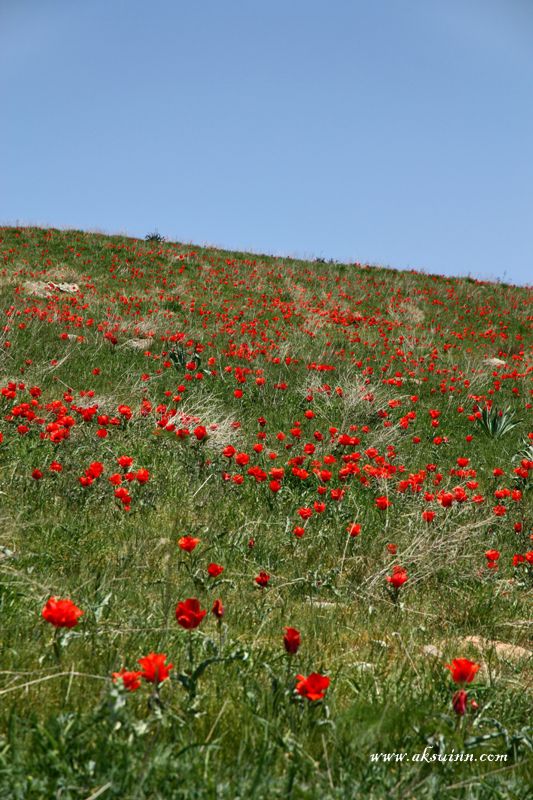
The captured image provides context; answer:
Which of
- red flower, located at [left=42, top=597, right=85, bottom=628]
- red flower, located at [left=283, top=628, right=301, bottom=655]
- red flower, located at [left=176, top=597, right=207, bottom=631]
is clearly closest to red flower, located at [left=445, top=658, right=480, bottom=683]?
red flower, located at [left=283, top=628, right=301, bottom=655]

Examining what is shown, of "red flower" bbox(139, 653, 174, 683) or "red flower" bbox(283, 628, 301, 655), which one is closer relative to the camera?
"red flower" bbox(139, 653, 174, 683)

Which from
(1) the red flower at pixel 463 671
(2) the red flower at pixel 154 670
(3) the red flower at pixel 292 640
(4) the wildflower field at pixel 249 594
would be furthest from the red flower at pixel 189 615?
(1) the red flower at pixel 463 671

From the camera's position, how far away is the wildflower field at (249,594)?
5.69 ft

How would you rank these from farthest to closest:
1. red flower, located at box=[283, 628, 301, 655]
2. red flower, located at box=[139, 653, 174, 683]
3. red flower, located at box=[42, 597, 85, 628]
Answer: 1. red flower, located at box=[283, 628, 301, 655]
2. red flower, located at box=[42, 597, 85, 628]
3. red flower, located at box=[139, 653, 174, 683]

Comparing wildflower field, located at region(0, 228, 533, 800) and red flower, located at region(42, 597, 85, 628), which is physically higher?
red flower, located at region(42, 597, 85, 628)

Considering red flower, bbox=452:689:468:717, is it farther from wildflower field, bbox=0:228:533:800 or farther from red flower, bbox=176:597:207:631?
red flower, bbox=176:597:207:631

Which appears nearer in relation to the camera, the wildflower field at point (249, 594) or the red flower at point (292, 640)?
the wildflower field at point (249, 594)

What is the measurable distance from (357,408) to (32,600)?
5.92 m

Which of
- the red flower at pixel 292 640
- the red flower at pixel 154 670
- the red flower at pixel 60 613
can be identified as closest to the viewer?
the red flower at pixel 154 670

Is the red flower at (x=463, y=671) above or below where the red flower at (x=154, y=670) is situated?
above

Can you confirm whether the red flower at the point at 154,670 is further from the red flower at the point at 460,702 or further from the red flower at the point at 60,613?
Answer: the red flower at the point at 460,702

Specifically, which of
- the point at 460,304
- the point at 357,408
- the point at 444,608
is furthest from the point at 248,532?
the point at 460,304

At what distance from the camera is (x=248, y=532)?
12.4 feet

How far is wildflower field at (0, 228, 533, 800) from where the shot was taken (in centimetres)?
174
